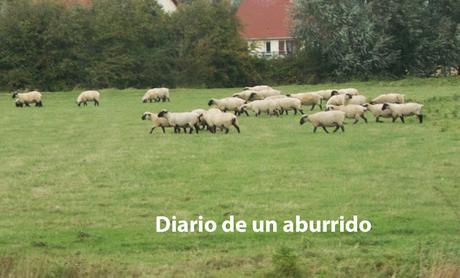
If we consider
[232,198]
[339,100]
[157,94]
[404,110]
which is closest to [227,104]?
[339,100]

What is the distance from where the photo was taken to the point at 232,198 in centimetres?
1423

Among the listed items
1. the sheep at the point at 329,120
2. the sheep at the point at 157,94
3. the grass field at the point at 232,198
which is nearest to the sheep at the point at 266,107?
the grass field at the point at 232,198

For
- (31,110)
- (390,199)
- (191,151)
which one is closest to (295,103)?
(191,151)

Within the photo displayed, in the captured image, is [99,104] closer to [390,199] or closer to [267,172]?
[267,172]

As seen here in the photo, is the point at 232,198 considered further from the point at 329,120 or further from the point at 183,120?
the point at 183,120

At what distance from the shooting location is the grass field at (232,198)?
1067cm

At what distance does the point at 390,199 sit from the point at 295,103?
15.9 metres

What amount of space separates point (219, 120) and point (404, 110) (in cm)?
627

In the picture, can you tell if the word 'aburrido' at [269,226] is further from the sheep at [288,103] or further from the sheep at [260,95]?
the sheep at [260,95]

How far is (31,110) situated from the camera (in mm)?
36188

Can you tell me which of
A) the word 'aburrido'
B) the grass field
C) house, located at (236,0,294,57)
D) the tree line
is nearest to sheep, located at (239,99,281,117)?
the grass field

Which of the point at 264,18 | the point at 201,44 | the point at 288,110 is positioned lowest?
the point at 288,110

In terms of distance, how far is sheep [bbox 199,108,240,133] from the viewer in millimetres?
24203

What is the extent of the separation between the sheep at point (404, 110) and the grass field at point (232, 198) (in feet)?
3.01
